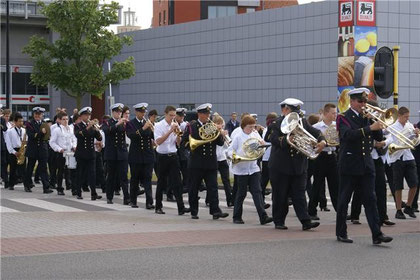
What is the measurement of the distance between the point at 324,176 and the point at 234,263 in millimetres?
5424

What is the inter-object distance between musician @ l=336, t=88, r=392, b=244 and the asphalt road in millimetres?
483

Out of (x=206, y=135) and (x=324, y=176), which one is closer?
(x=206, y=135)

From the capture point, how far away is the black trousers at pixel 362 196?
11.6 m

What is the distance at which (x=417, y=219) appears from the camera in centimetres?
1491

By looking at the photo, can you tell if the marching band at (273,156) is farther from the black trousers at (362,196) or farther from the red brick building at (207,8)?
the red brick building at (207,8)

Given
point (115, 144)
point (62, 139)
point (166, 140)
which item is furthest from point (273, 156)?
point (62, 139)

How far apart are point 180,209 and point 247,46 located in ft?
133

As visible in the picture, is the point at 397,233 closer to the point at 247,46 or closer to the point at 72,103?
the point at 247,46

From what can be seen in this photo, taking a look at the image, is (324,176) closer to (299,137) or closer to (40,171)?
(299,137)

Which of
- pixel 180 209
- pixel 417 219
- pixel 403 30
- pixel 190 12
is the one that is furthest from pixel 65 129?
pixel 190 12

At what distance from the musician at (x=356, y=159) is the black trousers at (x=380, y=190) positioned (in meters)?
2.01

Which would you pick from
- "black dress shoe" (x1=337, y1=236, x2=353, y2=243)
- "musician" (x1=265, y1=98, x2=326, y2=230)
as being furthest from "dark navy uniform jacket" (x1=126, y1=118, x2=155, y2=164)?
"black dress shoe" (x1=337, y1=236, x2=353, y2=243)

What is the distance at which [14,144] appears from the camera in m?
21.8

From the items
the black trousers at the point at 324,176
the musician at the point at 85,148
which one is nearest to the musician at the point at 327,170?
the black trousers at the point at 324,176
